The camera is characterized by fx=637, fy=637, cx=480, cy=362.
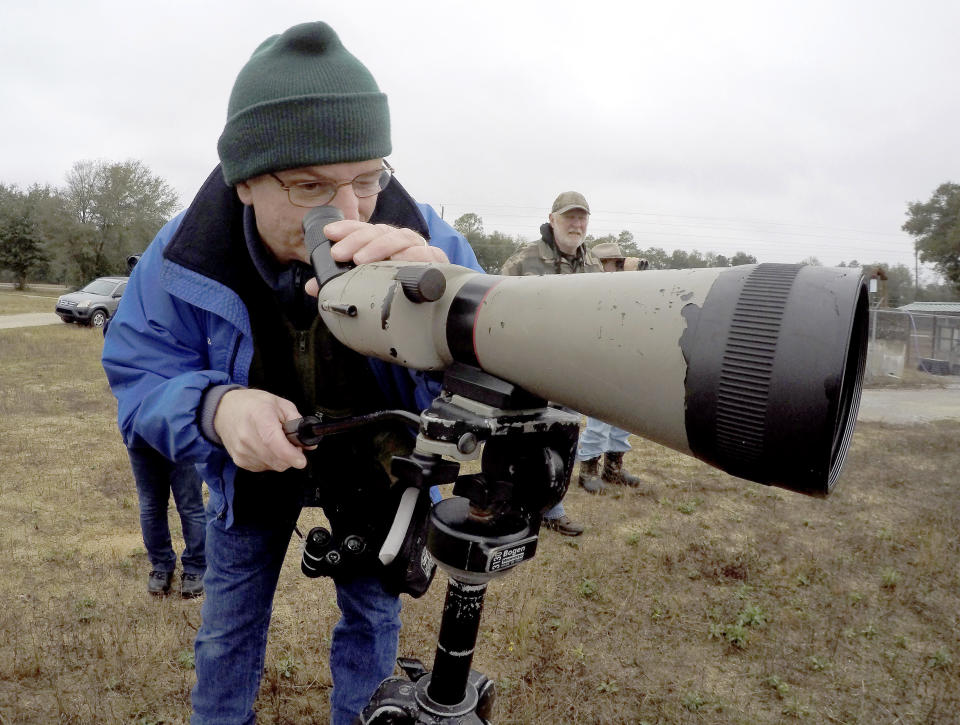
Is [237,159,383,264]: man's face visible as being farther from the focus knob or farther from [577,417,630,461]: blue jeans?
[577,417,630,461]: blue jeans

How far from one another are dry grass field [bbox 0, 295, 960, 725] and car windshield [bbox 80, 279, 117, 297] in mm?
16023

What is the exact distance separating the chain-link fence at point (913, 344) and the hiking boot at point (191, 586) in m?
14.1

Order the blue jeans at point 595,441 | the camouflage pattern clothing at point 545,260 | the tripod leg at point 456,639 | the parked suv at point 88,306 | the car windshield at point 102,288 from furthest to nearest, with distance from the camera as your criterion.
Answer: the car windshield at point 102,288 < the parked suv at point 88,306 < the blue jeans at point 595,441 < the camouflage pattern clothing at point 545,260 < the tripod leg at point 456,639

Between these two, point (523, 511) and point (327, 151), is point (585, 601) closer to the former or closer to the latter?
point (523, 511)

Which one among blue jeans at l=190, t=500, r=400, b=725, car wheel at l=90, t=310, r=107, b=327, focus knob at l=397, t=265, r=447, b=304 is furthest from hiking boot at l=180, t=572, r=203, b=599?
car wheel at l=90, t=310, r=107, b=327

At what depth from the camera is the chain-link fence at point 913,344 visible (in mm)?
13961

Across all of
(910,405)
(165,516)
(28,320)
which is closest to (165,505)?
(165,516)

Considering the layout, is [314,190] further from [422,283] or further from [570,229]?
[570,229]

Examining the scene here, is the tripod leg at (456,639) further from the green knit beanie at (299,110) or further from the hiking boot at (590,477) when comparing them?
the hiking boot at (590,477)

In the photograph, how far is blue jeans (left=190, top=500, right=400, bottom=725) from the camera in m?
1.71

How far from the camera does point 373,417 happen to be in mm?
1204

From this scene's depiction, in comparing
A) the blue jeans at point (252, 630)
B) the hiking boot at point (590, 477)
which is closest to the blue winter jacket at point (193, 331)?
the blue jeans at point (252, 630)

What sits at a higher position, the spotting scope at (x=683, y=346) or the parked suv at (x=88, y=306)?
the spotting scope at (x=683, y=346)

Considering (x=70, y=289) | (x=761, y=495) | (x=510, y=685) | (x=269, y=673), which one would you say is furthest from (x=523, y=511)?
(x=70, y=289)
